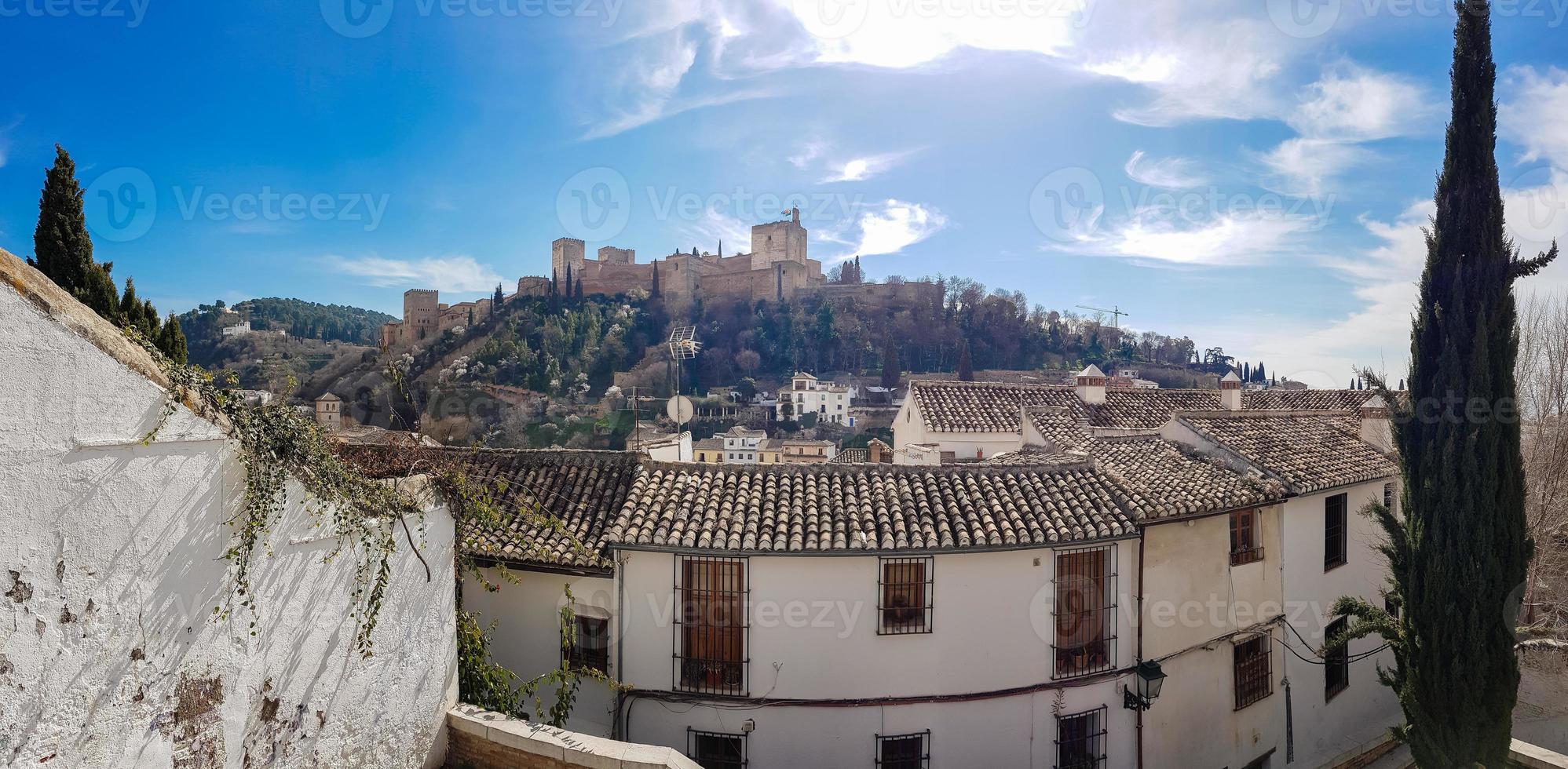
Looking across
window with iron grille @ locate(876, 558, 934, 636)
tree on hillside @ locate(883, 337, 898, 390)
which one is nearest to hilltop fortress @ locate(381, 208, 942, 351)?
tree on hillside @ locate(883, 337, 898, 390)

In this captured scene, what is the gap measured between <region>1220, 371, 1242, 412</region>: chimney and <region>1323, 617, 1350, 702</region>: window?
Result: 783 cm

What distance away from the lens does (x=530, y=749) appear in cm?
474

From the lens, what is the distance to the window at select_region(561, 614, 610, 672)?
785 cm

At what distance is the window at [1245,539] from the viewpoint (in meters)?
9.76

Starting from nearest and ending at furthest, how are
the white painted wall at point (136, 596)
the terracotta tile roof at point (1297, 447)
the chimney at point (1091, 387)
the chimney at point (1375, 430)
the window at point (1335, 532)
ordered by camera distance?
the white painted wall at point (136, 596)
the terracotta tile roof at point (1297, 447)
the window at point (1335, 532)
the chimney at point (1375, 430)
the chimney at point (1091, 387)

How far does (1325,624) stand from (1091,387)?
7.90 meters

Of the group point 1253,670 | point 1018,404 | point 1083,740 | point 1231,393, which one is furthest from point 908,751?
point 1231,393

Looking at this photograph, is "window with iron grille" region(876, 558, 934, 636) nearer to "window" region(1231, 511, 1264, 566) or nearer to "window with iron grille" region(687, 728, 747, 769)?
"window with iron grille" region(687, 728, 747, 769)

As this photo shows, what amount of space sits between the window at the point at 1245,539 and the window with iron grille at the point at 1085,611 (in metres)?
2.51

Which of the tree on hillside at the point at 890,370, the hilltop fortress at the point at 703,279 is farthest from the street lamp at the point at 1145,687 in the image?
the hilltop fortress at the point at 703,279

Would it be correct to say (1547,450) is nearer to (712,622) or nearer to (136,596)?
(712,622)

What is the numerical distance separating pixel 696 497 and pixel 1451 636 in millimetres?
7924

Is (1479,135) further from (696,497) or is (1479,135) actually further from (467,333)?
(467,333)

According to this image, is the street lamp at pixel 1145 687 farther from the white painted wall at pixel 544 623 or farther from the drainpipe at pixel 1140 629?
the white painted wall at pixel 544 623
